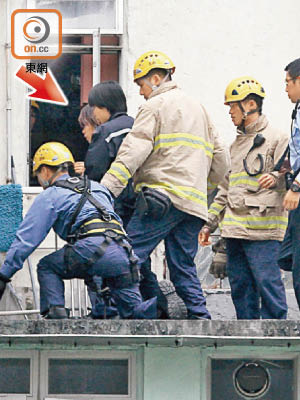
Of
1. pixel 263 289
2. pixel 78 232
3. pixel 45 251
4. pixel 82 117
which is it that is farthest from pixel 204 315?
pixel 45 251

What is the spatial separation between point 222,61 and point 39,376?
532 centimetres

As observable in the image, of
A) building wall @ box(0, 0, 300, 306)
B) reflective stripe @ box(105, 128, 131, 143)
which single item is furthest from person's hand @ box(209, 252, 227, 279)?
building wall @ box(0, 0, 300, 306)

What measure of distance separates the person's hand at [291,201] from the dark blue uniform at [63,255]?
1103mm

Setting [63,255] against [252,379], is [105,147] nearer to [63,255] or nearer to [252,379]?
[63,255]

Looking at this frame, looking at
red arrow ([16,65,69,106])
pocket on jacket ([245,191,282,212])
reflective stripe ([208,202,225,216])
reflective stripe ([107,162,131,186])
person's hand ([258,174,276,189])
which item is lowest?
reflective stripe ([208,202,225,216])

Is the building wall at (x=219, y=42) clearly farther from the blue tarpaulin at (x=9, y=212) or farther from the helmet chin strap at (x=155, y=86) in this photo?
the helmet chin strap at (x=155, y=86)

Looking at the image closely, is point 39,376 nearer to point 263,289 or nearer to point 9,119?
point 263,289

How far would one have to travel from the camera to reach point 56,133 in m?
13.9

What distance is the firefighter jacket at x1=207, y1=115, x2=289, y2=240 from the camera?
1073cm

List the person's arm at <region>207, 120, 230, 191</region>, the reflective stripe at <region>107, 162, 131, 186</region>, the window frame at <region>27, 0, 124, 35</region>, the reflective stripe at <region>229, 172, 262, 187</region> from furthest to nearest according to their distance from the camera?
the window frame at <region>27, 0, 124, 35</region> → the person's arm at <region>207, 120, 230, 191</region> → the reflective stripe at <region>229, 172, 262, 187</region> → the reflective stripe at <region>107, 162, 131, 186</region>

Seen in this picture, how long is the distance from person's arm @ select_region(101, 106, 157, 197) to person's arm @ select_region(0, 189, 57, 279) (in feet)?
2.16

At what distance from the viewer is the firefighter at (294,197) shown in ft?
33.5

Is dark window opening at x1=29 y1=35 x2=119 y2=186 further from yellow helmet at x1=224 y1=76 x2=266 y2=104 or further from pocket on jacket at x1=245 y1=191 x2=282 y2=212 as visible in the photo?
pocket on jacket at x1=245 y1=191 x2=282 y2=212

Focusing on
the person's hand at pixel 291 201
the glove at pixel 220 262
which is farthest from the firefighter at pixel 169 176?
the glove at pixel 220 262
